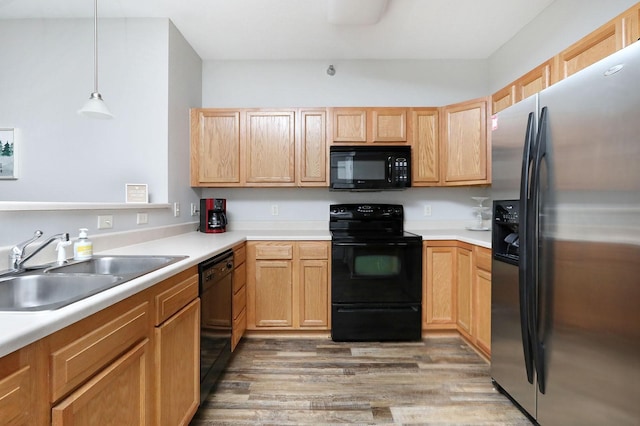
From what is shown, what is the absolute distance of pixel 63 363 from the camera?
2.65 feet

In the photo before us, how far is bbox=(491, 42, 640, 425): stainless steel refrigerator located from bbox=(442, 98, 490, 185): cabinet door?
1.02 meters

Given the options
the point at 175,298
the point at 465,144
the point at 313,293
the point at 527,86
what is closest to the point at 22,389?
the point at 175,298

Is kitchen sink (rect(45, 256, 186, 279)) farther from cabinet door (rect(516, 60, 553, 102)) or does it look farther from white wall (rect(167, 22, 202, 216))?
cabinet door (rect(516, 60, 553, 102))

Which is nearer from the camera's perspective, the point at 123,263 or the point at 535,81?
the point at 123,263

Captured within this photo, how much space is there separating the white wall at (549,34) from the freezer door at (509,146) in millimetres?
943

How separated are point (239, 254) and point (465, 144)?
2163 mm

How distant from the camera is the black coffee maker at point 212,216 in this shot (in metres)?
2.96

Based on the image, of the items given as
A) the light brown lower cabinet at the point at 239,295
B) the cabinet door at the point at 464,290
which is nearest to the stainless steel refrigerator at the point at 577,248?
the cabinet door at the point at 464,290

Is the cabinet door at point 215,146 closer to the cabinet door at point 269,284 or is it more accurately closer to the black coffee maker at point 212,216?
the black coffee maker at point 212,216

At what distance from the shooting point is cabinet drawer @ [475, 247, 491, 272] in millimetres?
2264

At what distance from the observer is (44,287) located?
127cm

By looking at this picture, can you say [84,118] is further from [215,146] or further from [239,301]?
[239,301]

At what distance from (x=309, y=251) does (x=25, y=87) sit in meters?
2.60

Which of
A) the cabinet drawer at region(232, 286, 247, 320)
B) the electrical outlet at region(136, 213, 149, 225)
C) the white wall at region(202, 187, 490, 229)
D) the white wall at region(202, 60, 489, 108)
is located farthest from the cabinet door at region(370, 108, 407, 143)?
the electrical outlet at region(136, 213, 149, 225)
